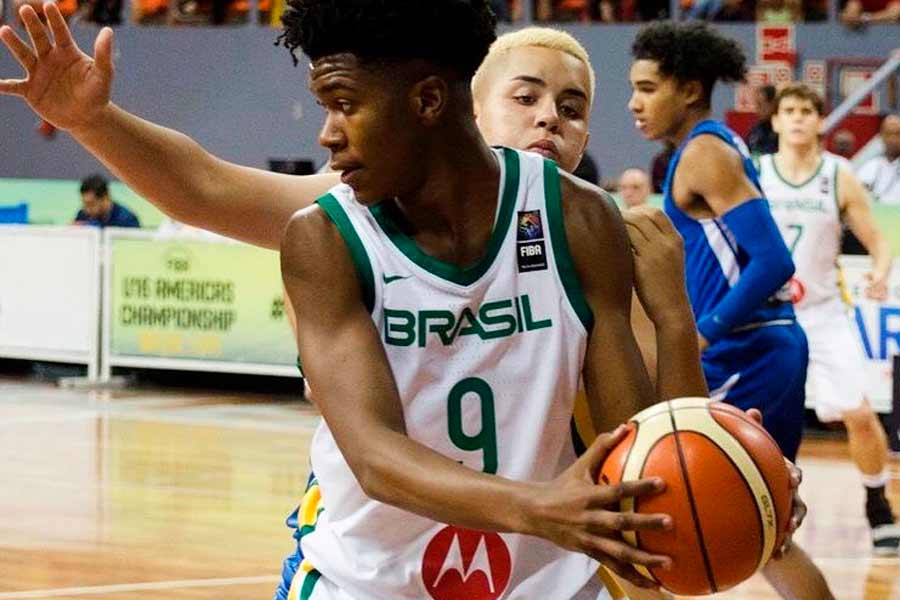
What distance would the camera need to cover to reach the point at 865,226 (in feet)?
29.6

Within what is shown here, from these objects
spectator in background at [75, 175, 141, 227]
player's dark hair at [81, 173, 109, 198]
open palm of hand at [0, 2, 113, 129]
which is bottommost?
spectator in background at [75, 175, 141, 227]

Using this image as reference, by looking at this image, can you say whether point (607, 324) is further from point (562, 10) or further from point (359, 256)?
point (562, 10)

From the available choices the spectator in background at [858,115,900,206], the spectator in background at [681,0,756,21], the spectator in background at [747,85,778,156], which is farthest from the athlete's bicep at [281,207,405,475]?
the spectator in background at [681,0,756,21]

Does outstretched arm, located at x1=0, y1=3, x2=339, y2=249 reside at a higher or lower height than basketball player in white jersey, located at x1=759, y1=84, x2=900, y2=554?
higher

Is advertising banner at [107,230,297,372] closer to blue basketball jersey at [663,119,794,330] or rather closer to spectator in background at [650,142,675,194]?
spectator in background at [650,142,675,194]

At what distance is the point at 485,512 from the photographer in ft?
8.21

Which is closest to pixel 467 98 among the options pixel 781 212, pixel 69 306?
pixel 781 212

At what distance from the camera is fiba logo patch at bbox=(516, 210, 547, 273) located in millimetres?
2854

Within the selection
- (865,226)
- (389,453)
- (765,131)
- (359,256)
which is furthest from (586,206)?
(765,131)

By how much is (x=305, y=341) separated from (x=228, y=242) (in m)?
9.41

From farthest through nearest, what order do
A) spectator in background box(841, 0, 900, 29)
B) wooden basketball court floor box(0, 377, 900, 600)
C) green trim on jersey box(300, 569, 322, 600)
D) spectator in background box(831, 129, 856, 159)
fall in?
spectator in background box(841, 0, 900, 29) → spectator in background box(831, 129, 856, 159) → wooden basketball court floor box(0, 377, 900, 600) → green trim on jersey box(300, 569, 322, 600)

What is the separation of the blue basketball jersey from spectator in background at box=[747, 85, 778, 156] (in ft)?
26.3

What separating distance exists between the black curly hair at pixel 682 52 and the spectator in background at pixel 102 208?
7.63 m

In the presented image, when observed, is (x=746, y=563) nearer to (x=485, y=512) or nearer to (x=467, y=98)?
(x=485, y=512)
